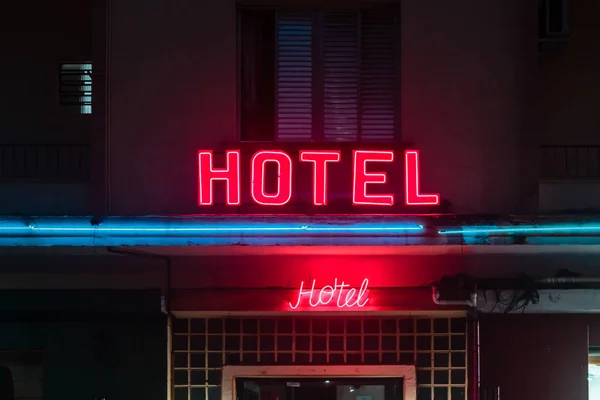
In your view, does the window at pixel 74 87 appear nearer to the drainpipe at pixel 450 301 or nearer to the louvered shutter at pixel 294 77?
the louvered shutter at pixel 294 77

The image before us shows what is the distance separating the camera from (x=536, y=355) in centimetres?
937

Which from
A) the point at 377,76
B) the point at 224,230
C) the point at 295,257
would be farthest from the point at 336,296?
the point at 377,76

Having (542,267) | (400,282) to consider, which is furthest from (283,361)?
(542,267)

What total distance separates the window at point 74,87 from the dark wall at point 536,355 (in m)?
6.49

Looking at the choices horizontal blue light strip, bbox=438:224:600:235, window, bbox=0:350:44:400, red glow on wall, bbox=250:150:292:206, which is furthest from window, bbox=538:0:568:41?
window, bbox=0:350:44:400

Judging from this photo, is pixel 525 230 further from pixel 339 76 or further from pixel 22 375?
pixel 22 375

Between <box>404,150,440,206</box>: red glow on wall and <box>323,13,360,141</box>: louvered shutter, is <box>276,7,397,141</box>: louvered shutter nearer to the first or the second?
<box>323,13,360,141</box>: louvered shutter

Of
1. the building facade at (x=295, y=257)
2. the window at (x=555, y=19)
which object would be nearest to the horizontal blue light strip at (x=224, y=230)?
the building facade at (x=295, y=257)

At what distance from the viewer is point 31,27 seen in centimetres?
1047

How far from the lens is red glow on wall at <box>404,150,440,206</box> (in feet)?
28.9

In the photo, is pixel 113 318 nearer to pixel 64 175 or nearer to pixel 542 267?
pixel 64 175

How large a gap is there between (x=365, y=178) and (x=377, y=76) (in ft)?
5.59

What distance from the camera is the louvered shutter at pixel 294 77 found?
9.70 meters

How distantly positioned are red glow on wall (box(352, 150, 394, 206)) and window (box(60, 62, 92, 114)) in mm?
4284
